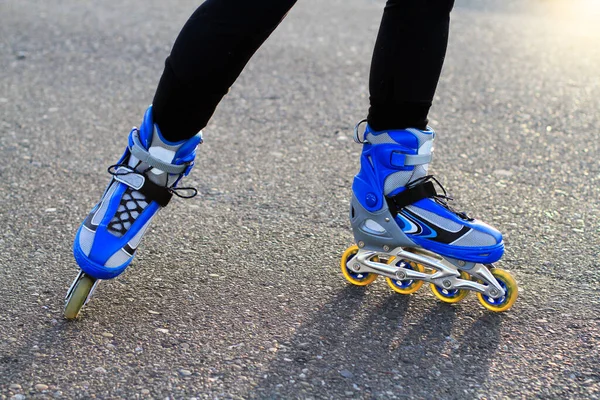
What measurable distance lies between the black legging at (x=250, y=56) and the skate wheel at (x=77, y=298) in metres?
0.50

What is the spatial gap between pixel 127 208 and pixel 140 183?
0.09m

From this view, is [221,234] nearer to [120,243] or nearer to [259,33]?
[120,243]

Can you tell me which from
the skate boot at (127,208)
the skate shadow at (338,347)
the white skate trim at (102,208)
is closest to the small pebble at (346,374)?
the skate shadow at (338,347)

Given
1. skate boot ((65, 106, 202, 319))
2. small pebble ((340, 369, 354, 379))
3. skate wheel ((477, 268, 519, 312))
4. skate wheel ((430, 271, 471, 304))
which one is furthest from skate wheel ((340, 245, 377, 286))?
skate boot ((65, 106, 202, 319))

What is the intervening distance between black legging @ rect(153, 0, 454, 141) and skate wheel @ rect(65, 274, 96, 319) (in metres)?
0.50

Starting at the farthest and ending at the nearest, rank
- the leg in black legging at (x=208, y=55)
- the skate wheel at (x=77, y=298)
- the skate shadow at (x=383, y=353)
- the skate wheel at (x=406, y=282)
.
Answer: the skate wheel at (x=406, y=282), the skate wheel at (x=77, y=298), the leg in black legging at (x=208, y=55), the skate shadow at (x=383, y=353)

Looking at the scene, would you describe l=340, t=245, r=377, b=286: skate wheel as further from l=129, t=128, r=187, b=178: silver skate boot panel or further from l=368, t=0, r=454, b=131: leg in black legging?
l=129, t=128, r=187, b=178: silver skate boot panel

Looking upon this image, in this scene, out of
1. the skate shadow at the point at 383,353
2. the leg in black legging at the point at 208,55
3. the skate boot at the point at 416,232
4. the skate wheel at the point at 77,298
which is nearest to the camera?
the skate shadow at the point at 383,353

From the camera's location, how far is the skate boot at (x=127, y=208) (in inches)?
91.6

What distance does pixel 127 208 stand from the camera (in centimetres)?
237

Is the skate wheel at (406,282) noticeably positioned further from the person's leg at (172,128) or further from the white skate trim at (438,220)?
the person's leg at (172,128)

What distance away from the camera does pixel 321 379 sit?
6.88 feet

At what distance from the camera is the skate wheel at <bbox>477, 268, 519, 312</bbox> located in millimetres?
2434

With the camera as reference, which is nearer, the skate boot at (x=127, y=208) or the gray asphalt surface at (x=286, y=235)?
the gray asphalt surface at (x=286, y=235)
